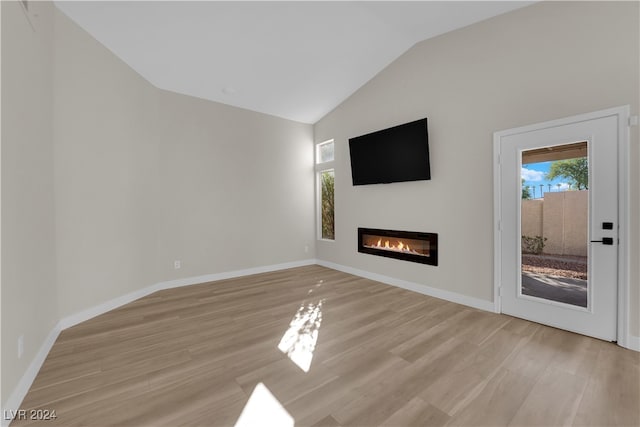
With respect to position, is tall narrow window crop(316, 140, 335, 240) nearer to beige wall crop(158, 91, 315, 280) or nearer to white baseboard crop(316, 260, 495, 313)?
beige wall crop(158, 91, 315, 280)

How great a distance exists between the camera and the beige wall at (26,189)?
1779mm

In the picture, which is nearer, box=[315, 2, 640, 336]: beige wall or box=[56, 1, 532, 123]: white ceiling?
box=[315, 2, 640, 336]: beige wall

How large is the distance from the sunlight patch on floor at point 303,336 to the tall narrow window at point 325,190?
2.72m

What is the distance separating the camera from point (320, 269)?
566cm

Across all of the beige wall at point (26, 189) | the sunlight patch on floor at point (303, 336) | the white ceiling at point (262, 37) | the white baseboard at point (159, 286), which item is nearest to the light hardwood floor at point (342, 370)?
the sunlight patch on floor at point (303, 336)

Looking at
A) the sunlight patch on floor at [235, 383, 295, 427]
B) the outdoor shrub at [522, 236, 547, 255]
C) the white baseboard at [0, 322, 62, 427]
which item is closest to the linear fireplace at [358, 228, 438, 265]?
the outdoor shrub at [522, 236, 547, 255]

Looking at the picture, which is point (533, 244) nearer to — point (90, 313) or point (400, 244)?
point (400, 244)

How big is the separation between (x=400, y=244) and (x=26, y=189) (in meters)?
4.30

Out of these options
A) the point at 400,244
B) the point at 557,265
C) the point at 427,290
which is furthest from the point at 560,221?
the point at 400,244

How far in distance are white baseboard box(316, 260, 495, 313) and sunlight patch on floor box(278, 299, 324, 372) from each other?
1.52 meters

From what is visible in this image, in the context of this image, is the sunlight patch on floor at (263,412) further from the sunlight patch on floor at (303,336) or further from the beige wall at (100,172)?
the beige wall at (100,172)

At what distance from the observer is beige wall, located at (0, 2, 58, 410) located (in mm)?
1779

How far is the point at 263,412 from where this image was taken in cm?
171

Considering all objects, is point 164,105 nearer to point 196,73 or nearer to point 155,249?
point 196,73
